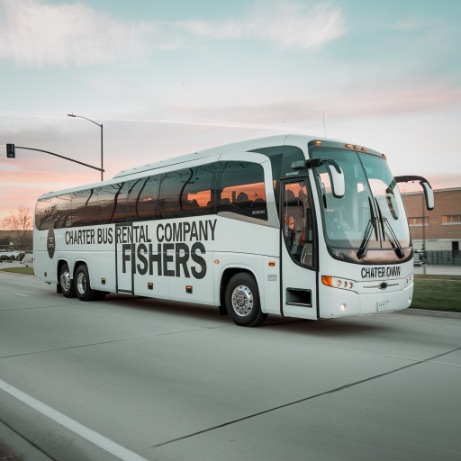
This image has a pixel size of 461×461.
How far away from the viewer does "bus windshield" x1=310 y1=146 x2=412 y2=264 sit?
30.6 ft

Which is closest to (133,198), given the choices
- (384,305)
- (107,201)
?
(107,201)

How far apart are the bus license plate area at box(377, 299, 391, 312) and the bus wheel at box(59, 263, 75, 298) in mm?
10962

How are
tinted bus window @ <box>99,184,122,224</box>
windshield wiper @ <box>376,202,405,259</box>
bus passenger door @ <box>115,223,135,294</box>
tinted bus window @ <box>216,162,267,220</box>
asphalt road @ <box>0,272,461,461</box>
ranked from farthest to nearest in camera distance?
tinted bus window @ <box>99,184,122,224</box> → bus passenger door @ <box>115,223,135,294</box> → tinted bus window @ <box>216,162,267,220</box> → windshield wiper @ <box>376,202,405,259</box> → asphalt road @ <box>0,272,461,461</box>

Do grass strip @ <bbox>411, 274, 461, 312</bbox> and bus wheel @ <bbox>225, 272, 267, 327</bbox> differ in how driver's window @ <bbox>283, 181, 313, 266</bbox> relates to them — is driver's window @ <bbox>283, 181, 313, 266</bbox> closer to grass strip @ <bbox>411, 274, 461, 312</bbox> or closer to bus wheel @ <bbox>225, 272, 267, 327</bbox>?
bus wheel @ <bbox>225, 272, 267, 327</bbox>

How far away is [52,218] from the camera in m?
18.9

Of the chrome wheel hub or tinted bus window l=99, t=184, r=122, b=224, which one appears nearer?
the chrome wheel hub

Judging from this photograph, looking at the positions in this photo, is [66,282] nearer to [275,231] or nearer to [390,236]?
[275,231]

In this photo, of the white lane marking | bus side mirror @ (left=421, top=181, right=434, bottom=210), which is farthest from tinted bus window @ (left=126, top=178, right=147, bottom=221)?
the white lane marking

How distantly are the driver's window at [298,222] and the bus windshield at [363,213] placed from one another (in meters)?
0.32

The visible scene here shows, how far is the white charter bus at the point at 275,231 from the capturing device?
9.30m

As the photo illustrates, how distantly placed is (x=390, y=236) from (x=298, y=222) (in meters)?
1.75

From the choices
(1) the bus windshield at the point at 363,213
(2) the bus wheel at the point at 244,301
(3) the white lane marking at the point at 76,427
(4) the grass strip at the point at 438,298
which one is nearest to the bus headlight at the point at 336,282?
(1) the bus windshield at the point at 363,213

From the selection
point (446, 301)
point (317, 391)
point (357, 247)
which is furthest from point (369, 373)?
point (446, 301)

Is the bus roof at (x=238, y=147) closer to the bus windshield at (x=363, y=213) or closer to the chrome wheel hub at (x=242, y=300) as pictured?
the bus windshield at (x=363, y=213)
